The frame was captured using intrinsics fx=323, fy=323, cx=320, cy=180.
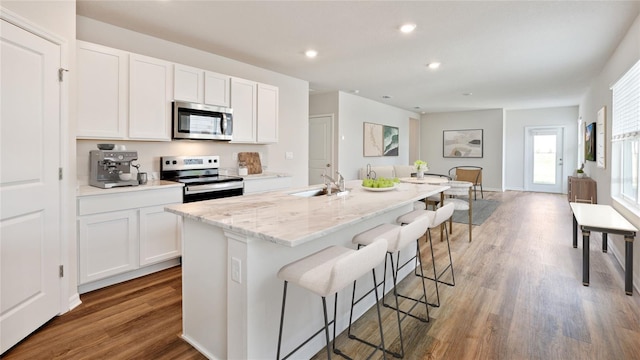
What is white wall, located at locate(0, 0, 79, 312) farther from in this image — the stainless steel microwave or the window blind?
the window blind

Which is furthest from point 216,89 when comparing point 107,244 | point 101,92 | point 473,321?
point 473,321

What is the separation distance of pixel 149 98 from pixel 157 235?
1347 mm

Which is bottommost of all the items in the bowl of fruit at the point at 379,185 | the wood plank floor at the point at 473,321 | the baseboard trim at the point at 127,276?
the wood plank floor at the point at 473,321

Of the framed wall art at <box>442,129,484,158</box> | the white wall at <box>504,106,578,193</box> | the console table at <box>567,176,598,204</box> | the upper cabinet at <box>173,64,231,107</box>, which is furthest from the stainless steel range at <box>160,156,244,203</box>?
the white wall at <box>504,106,578,193</box>

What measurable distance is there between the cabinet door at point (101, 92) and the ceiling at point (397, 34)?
1.43ft

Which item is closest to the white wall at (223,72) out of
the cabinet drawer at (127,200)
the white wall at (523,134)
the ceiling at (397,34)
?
the ceiling at (397,34)

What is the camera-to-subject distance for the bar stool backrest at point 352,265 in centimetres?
138

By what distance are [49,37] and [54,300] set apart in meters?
1.82

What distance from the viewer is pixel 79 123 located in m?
2.74

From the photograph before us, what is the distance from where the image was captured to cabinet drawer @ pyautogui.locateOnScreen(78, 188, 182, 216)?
2.60 metres

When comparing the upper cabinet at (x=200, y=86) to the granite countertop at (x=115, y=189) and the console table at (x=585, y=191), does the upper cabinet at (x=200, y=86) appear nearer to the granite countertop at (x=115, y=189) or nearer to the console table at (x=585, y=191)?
the granite countertop at (x=115, y=189)

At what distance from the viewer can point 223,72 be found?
4.29 metres

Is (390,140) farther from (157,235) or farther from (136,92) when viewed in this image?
(157,235)

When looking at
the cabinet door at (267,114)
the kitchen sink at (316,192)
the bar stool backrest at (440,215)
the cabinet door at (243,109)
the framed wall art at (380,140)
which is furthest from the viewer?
the framed wall art at (380,140)
